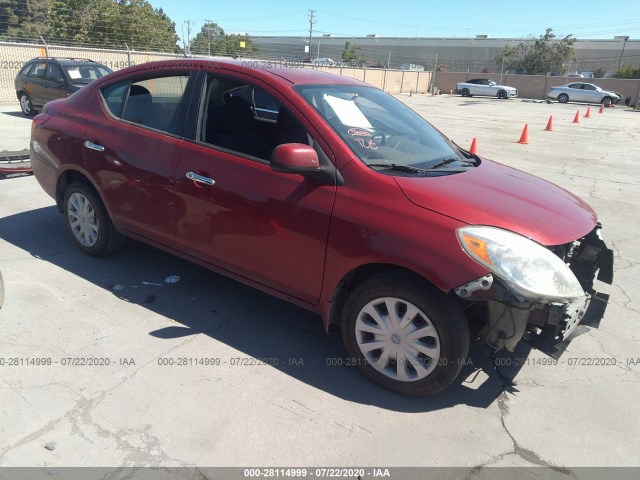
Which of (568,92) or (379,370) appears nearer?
(379,370)

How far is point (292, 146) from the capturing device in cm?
291

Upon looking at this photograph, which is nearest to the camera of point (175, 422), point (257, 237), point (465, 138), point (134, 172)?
point (175, 422)

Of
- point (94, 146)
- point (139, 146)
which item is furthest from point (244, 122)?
point (94, 146)

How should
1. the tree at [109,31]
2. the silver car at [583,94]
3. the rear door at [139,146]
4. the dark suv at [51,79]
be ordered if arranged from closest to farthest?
the rear door at [139,146]
the dark suv at [51,79]
the tree at [109,31]
the silver car at [583,94]

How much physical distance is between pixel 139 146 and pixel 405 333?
2.49 meters

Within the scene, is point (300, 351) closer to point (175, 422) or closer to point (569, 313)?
point (175, 422)

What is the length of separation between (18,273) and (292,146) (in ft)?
9.50

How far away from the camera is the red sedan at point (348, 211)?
2648mm

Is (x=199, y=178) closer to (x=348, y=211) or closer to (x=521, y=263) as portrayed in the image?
(x=348, y=211)

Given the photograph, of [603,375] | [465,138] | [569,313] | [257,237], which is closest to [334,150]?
[257,237]

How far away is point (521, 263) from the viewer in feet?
8.38

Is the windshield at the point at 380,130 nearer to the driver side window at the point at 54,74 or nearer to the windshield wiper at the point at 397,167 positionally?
the windshield wiper at the point at 397,167

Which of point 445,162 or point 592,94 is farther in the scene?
point 592,94

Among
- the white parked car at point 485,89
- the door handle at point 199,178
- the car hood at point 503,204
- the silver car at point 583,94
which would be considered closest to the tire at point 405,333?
the car hood at point 503,204
